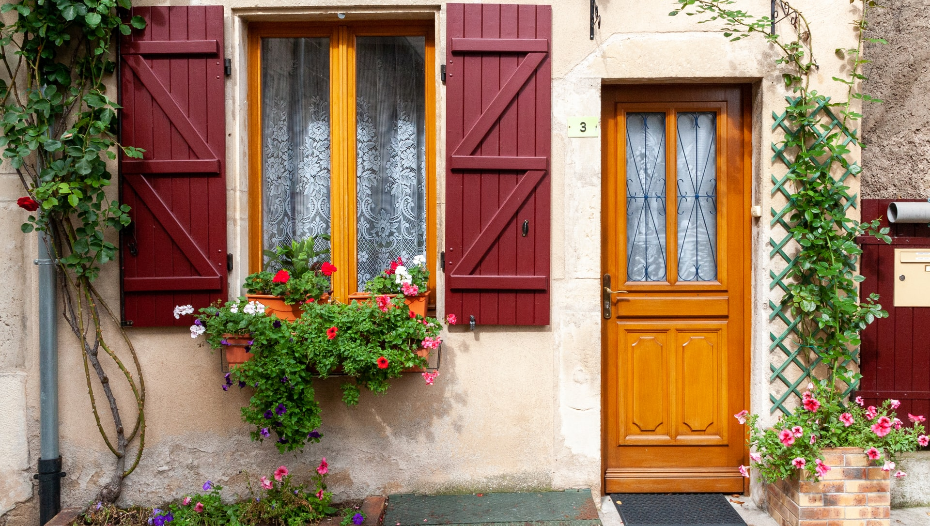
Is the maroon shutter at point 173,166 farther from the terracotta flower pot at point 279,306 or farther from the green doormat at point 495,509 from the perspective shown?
the green doormat at point 495,509

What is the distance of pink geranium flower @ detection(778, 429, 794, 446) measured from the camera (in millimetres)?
2971

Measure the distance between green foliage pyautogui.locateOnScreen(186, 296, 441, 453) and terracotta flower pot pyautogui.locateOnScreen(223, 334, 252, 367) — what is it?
0.11 feet

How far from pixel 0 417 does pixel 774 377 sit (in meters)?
4.27

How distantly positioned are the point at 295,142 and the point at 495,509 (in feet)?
7.75

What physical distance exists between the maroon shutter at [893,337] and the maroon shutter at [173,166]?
3603 mm

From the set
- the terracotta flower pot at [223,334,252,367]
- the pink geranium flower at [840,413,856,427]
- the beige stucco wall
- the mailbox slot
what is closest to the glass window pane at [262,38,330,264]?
the beige stucco wall

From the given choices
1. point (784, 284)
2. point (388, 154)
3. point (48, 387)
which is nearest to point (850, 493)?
point (784, 284)

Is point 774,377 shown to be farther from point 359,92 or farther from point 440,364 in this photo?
point 359,92

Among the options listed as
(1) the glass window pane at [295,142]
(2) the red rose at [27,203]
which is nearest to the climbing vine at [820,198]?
(1) the glass window pane at [295,142]

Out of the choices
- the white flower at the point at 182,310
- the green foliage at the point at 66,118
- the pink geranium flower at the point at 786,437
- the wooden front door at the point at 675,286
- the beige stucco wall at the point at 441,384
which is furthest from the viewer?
the wooden front door at the point at 675,286

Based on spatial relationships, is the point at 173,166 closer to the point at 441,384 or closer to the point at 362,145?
the point at 362,145

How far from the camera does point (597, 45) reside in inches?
130

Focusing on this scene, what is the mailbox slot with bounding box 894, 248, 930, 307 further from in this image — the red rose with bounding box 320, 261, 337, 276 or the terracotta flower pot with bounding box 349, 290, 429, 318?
the red rose with bounding box 320, 261, 337, 276

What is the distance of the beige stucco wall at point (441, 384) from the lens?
3.31 meters
